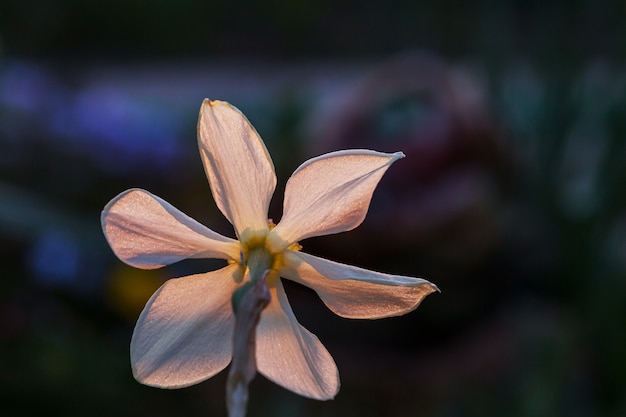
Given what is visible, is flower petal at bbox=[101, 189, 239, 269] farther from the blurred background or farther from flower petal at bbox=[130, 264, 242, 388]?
the blurred background

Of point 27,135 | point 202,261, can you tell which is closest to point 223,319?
point 202,261

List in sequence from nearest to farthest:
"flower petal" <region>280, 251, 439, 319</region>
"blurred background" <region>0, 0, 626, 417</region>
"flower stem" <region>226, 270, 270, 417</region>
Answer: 1. "flower stem" <region>226, 270, 270, 417</region>
2. "flower petal" <region>280, 251, 439, 319</region>
3. "blurred background" <region>0, 0, 626, 417</region>

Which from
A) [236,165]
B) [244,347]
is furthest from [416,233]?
[244,347]

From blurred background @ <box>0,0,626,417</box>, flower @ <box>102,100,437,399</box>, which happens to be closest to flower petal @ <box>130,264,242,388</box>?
flower @ <box>102,100,437,399</box>

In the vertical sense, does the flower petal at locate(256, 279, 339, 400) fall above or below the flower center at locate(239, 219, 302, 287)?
below

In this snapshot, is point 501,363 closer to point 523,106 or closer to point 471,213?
point 471,213

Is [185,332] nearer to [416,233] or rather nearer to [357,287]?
[357,287]
